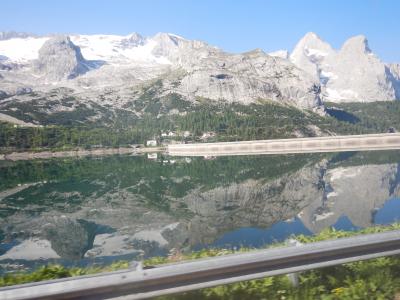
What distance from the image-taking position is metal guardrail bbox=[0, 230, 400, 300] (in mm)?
6273

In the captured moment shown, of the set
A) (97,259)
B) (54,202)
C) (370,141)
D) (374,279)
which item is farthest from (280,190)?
(370,141)

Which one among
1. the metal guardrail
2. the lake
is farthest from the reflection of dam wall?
the metal guardrail

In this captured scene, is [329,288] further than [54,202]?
No

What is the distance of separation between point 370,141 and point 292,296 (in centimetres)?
15125

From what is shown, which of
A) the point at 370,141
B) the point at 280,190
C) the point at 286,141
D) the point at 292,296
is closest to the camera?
the point at 292,296

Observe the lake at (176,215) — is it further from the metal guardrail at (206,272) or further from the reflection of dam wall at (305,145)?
the reflection of dam wall at (305,145)

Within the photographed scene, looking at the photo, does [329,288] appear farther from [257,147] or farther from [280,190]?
[257,147]

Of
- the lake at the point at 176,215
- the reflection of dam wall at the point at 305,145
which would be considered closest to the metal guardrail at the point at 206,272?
the lake at the point at 176,215

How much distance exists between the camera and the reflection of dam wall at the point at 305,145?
A: 14512cm

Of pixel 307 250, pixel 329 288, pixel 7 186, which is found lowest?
pixel 7 186

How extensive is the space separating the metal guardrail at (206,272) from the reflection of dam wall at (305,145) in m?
143

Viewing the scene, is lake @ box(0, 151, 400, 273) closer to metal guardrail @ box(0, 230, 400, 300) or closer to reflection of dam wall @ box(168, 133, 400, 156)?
metal guardrail @ box(0, 230, 400, 300)

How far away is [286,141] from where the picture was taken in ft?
536

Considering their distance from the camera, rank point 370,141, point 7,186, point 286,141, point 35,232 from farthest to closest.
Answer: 1. point 286,141
2. point 370,141
3. point 7,186
4. point 35,232
